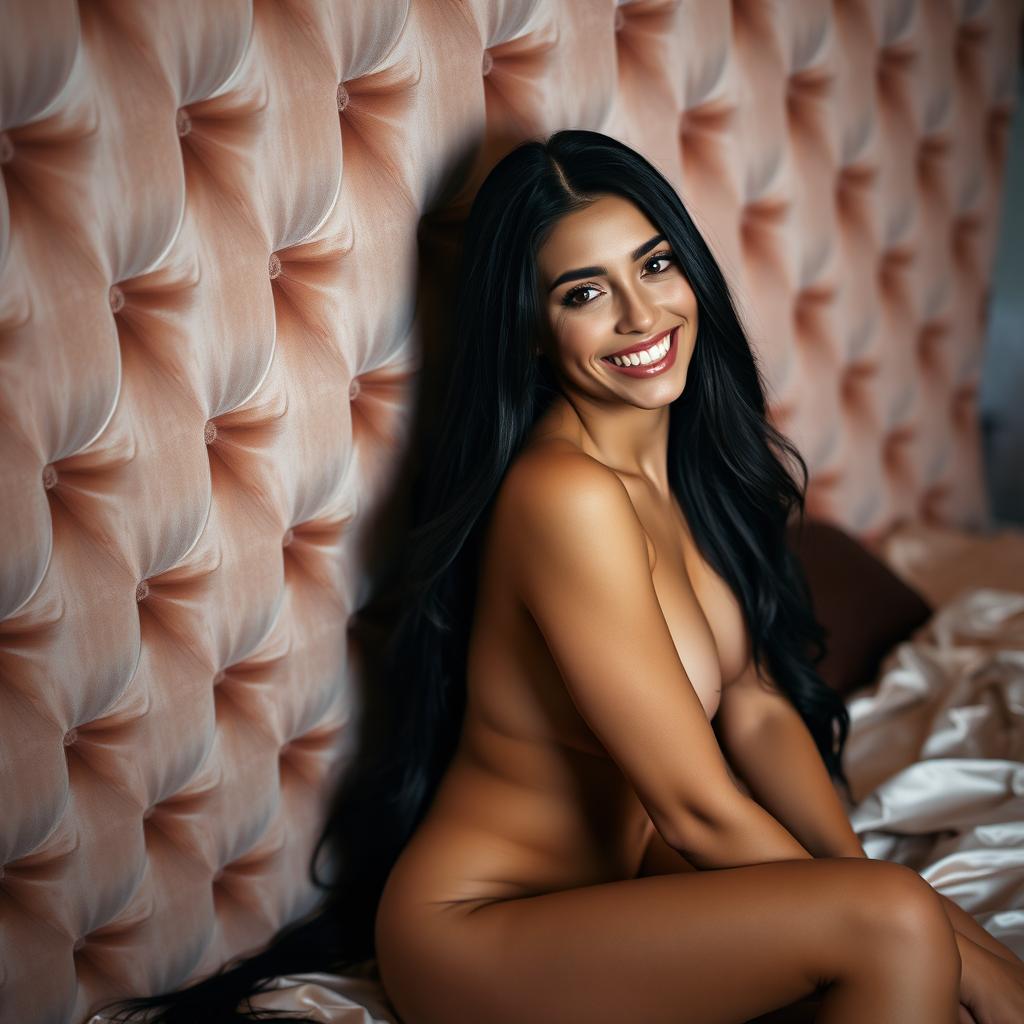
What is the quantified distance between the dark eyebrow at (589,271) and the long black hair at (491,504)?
0.03m

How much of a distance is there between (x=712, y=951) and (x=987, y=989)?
0.33 meters

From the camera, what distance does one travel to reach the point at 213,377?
50.0 inches

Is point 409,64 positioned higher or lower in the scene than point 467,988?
higher

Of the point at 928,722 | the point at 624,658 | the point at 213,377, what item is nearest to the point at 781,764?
the point at 928,722

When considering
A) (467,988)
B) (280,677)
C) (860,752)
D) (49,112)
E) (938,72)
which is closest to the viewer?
(49,112)

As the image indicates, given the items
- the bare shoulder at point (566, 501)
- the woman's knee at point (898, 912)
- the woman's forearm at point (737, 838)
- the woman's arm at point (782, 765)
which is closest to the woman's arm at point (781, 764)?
the woman's arm at point (782, 765)

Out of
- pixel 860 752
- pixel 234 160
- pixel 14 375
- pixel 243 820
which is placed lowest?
pixel 860 752

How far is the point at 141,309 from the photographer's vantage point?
1208 mm

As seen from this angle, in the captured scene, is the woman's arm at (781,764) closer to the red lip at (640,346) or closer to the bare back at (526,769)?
the bare back at (526,769)

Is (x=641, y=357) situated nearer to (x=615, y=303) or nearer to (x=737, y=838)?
(x=615, y=303)

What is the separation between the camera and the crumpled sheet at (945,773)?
1.35 m

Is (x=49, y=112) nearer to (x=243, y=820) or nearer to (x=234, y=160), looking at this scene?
(x=234, y=160)

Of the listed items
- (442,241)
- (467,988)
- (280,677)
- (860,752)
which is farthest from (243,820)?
(860,752)

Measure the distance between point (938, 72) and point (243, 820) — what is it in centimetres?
200
